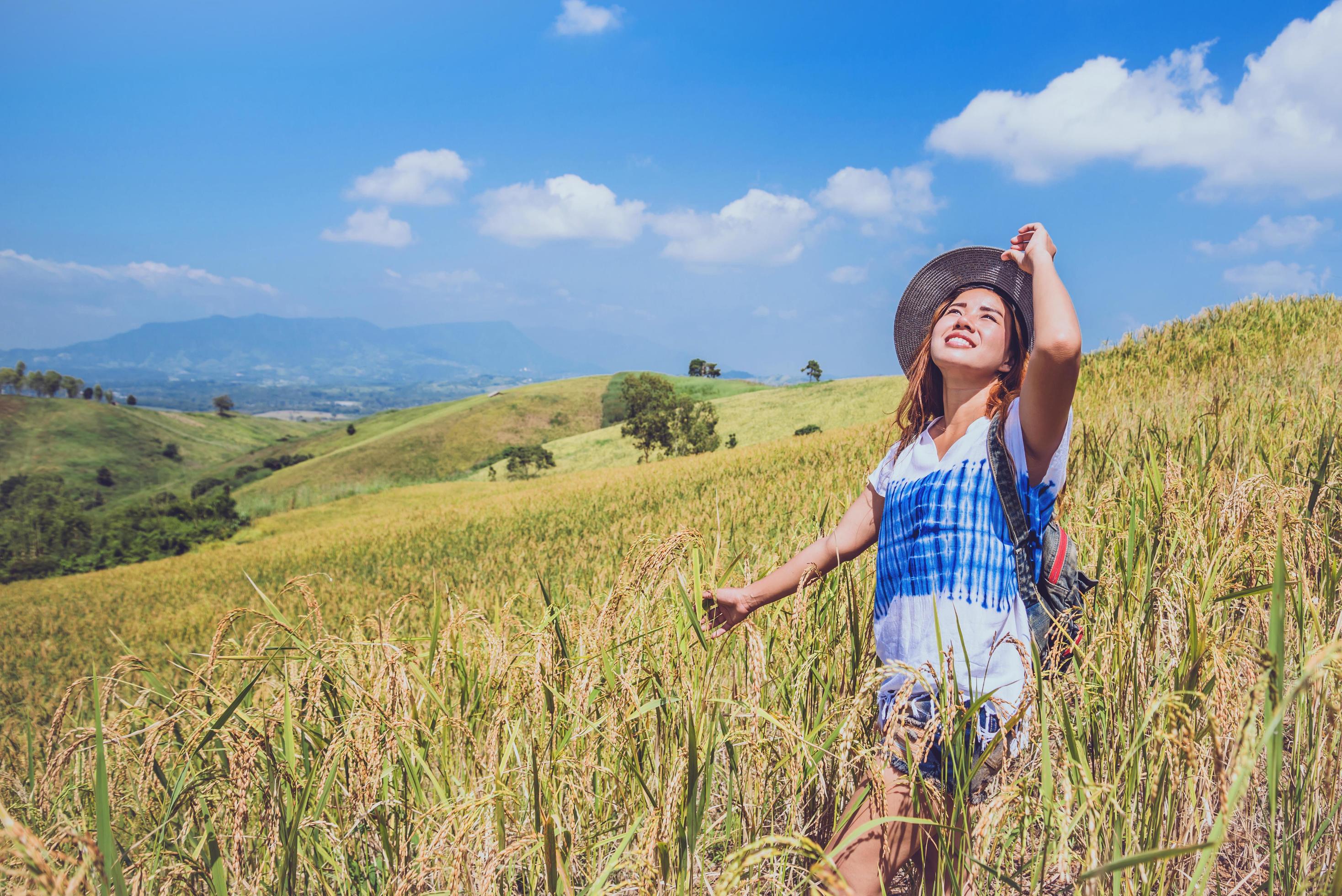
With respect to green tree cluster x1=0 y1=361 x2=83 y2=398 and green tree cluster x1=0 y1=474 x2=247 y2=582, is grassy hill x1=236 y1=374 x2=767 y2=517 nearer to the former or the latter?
green tree cluster x1=0 y1=474 x2=247 y2=582

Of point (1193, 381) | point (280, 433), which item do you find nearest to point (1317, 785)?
point (1193, 381)

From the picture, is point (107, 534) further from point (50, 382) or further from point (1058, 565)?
point (50, 382)

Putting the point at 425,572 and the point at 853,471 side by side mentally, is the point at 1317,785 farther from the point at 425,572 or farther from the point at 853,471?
the point at 425,572

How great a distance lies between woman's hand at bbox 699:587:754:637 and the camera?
219 centimetres

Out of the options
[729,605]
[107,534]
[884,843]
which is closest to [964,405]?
[729,605]

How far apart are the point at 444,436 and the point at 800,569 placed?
98.7 meters

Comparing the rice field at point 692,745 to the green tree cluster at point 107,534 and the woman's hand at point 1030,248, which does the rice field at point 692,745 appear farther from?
the green tree cluster at point 107,534

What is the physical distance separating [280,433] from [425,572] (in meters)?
195

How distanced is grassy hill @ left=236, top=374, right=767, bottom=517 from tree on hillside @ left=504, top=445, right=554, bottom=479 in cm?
1796

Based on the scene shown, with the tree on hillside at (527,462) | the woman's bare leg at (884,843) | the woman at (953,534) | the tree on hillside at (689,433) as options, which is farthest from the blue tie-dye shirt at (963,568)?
the tree on hillside at (527,462)

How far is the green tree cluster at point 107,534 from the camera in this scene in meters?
41.9

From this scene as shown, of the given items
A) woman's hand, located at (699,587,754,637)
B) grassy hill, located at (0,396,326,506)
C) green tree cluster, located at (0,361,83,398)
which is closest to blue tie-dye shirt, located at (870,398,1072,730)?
woman's hand, located at (699,587,754,637)

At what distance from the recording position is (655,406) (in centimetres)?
5450

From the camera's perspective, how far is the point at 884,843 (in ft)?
5.15
